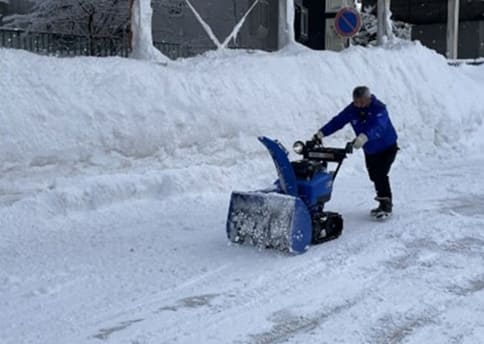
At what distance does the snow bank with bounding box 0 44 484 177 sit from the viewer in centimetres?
771

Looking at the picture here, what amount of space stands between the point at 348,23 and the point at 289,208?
9008mm

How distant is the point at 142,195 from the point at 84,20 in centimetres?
764

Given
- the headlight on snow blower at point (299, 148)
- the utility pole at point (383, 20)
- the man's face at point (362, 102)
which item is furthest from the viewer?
the utility pole at point (383, 20)

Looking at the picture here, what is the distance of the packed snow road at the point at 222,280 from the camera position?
4.43 m

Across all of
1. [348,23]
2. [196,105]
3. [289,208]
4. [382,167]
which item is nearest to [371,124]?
[382,167]

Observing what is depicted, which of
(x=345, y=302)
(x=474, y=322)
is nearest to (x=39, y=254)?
(x=345, y=302)

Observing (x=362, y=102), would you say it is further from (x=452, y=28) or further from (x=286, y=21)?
(x=452, y=28)

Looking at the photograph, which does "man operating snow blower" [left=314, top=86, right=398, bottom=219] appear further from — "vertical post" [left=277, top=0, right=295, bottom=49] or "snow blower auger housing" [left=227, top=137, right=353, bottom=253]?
"vertical post" [left=277, top=0, right=295, bottom=49]

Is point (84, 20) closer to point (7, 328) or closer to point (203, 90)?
point (203, 90)

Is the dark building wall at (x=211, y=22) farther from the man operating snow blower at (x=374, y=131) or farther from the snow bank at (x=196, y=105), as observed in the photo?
the man operating snow blower at (x=374, y=131)

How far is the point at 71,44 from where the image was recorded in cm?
1353

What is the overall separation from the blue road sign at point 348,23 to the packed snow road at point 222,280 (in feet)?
22.3

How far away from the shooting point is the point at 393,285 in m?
5.30

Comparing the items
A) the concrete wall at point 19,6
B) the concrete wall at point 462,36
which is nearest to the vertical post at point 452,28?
the concrete wall at point 462,36
